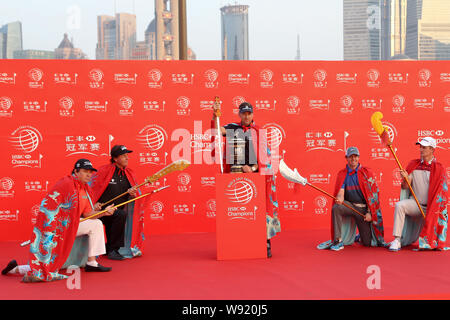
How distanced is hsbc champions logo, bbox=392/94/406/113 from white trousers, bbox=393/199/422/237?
5.99 feet

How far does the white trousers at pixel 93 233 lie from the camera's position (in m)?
4.44

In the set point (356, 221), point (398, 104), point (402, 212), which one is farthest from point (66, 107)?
point (398, 104)

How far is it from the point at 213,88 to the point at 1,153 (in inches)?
105

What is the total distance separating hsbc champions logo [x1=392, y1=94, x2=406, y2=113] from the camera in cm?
673

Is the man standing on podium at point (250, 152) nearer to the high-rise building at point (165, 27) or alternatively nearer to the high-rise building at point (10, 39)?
the high-rise building at point (10, 39)

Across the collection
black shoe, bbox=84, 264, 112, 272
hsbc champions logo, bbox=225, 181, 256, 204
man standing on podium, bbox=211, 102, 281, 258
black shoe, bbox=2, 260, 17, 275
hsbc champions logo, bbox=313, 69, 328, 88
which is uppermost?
hsbc champions logo, bbox=313, 69, 328, 88

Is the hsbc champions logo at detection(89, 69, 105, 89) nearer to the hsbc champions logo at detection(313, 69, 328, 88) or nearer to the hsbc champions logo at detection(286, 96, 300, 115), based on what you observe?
the hsbc champions logo at detection(286, 96, 300, 115)

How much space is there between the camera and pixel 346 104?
6.68 meters

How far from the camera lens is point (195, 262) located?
4.80m

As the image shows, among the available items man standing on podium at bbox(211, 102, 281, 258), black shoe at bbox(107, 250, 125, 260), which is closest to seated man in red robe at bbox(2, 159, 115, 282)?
black shoe at bbox(107, 250, 125, 260)

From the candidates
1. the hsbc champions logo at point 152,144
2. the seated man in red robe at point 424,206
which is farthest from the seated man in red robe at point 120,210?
the seated man in red robe at point 424,206
